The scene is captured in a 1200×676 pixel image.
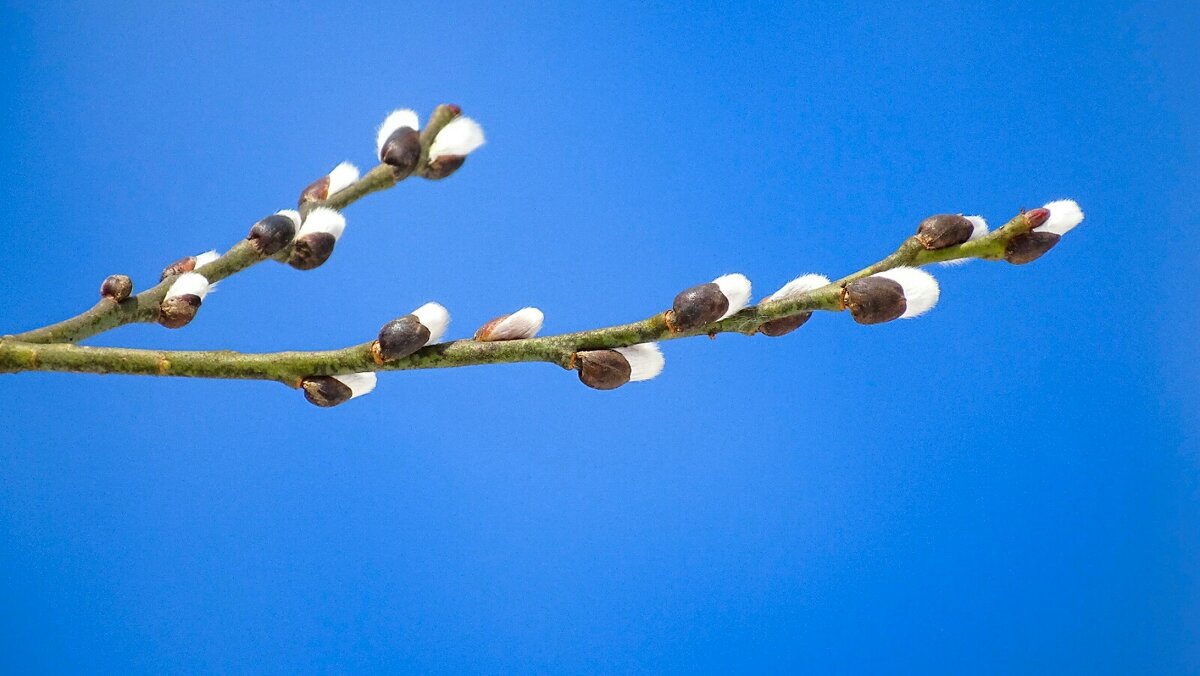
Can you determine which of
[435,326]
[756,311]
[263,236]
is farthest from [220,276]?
[756,311]

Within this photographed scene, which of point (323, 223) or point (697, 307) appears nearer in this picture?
point (697, 307)

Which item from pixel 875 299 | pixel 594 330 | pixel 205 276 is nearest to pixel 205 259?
pixel 205 276

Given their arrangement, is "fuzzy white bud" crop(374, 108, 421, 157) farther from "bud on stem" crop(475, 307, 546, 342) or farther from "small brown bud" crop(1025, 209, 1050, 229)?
"small brown bud" crop(1025, 209, 1050, 229)

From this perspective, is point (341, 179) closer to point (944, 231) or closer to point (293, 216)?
point (293, 216)

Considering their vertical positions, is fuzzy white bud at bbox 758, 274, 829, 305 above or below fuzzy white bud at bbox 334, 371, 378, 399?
below

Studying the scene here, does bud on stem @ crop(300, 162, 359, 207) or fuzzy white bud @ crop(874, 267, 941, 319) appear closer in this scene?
fuzzy white bud @ crop(874, 267, 941, 319)

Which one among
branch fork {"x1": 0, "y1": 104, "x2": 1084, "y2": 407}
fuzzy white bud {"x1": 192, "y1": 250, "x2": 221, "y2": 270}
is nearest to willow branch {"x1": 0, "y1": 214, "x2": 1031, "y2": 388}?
branch fork {"x1": 0, "y1": 104, "x2": 1084, "y2": 407}

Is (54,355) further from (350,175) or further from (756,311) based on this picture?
(756,311)

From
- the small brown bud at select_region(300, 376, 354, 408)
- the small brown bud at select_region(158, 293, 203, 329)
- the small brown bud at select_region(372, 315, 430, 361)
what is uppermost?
the small brown bud at select_region(158, 293, 203, 329)
